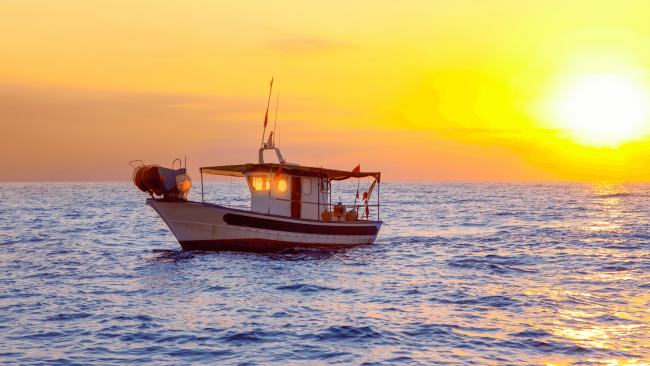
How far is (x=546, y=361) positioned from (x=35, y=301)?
12.6m

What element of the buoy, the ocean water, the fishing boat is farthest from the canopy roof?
the ocean water

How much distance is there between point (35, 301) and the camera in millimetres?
14117

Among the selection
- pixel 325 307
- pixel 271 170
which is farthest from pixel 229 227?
pixel 325 307

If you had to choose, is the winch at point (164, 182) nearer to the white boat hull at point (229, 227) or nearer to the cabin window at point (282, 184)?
the white boat hull at point (229, 227)

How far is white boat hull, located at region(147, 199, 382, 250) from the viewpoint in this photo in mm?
21344

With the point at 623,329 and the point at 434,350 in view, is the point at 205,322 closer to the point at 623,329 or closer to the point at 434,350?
the point at 434,350

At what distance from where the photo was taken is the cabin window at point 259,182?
23.1 meters

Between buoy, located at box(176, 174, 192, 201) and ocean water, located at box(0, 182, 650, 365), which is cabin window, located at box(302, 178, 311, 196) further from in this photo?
buoy, located at box(176, 174, 192, 201)

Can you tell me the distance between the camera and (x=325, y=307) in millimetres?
13477

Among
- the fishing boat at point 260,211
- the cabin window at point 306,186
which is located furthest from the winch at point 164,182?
the cabin window at point 306,186

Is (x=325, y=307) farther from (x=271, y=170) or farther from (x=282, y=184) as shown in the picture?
(x=282, y=184)

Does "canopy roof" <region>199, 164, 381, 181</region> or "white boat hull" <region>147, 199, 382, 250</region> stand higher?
"canopy roof" <region>199, 164, 381, 181</region>

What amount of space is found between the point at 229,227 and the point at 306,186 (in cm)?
424

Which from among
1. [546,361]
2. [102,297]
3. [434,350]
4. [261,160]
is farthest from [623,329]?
[261,160]
